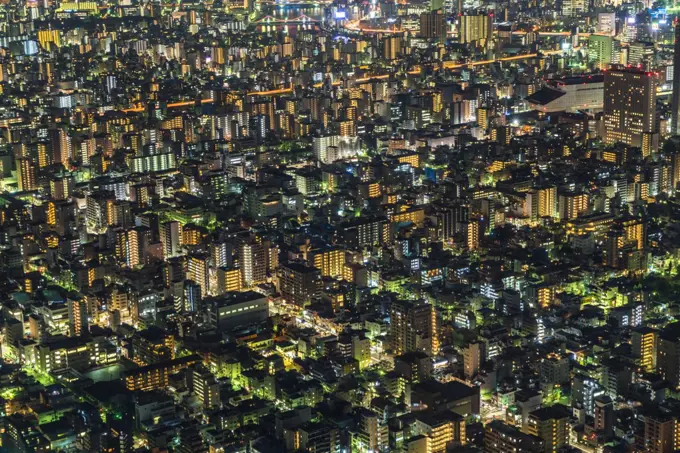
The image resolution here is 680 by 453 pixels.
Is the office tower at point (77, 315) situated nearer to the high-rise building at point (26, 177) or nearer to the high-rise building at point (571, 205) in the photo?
the high-rise building at point (26, 177)

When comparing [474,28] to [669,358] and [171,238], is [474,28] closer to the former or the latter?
[171,238]

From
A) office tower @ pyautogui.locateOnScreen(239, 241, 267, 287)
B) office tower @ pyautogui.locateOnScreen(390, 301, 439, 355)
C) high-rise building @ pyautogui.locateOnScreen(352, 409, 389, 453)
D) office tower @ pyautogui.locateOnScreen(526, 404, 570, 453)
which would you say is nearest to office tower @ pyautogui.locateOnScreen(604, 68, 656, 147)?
office tower @ pyautogui.locateOnScreen(239, 241, 267, 287)

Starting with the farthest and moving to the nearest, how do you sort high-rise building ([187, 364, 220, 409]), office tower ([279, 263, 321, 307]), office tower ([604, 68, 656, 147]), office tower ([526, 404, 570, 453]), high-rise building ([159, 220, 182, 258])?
1. office tower ([604, 68, 656, 147])
2. high-rise building ([159, 220, 182, 258])
3. office tower ([279, 263, 321, 307])
4. high-rise building ([187, 364, 220, 409])
5. office tower ([526, 404, 570, 453])

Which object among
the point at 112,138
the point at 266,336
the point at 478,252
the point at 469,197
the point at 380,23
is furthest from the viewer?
the point at 380,23

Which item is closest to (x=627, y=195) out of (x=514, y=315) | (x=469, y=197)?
(x=469, y=197)

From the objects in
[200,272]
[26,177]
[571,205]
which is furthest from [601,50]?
[200,272]

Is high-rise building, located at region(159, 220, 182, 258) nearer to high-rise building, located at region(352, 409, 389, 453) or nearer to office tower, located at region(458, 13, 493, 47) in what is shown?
high-rise building, located at region(352, 409, 389, 453)

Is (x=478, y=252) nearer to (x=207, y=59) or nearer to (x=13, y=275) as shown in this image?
(x=13, y=275)
